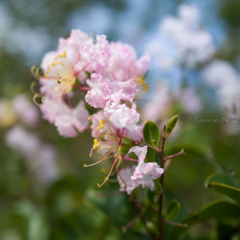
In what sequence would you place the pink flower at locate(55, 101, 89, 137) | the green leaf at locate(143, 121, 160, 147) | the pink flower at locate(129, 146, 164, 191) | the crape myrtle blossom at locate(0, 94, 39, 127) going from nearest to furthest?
the pink flower at locate(129, 146, 164, 191) → the green leaf at locate(143, 121, 160, 147) → the pink flower at locate(55, 101, 89, 137) → the crape myrtle blossom at locate(0, 94, 39, 127)

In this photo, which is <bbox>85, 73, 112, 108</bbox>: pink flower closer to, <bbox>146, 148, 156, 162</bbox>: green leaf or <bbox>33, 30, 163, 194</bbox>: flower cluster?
<bbox>33, 30, 163, 194</bbox>: flower cluster

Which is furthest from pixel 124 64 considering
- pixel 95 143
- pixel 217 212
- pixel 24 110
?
pixel 24 110

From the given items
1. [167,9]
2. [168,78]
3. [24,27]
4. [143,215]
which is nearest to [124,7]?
[167,9]

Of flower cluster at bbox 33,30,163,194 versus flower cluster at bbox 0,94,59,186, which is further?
flower cluster at bbox 0,94,59,186

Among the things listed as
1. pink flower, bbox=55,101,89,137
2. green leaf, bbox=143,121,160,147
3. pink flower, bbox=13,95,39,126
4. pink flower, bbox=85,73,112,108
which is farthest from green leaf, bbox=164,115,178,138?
pink flower, bbox=13,95,39,126

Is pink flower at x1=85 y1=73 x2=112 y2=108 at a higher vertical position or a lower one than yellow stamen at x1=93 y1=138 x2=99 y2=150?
higher

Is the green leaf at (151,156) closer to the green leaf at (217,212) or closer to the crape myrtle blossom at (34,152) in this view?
the green leaf at (217,212)

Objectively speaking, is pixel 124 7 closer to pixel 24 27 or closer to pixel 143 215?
pixel 24 27
